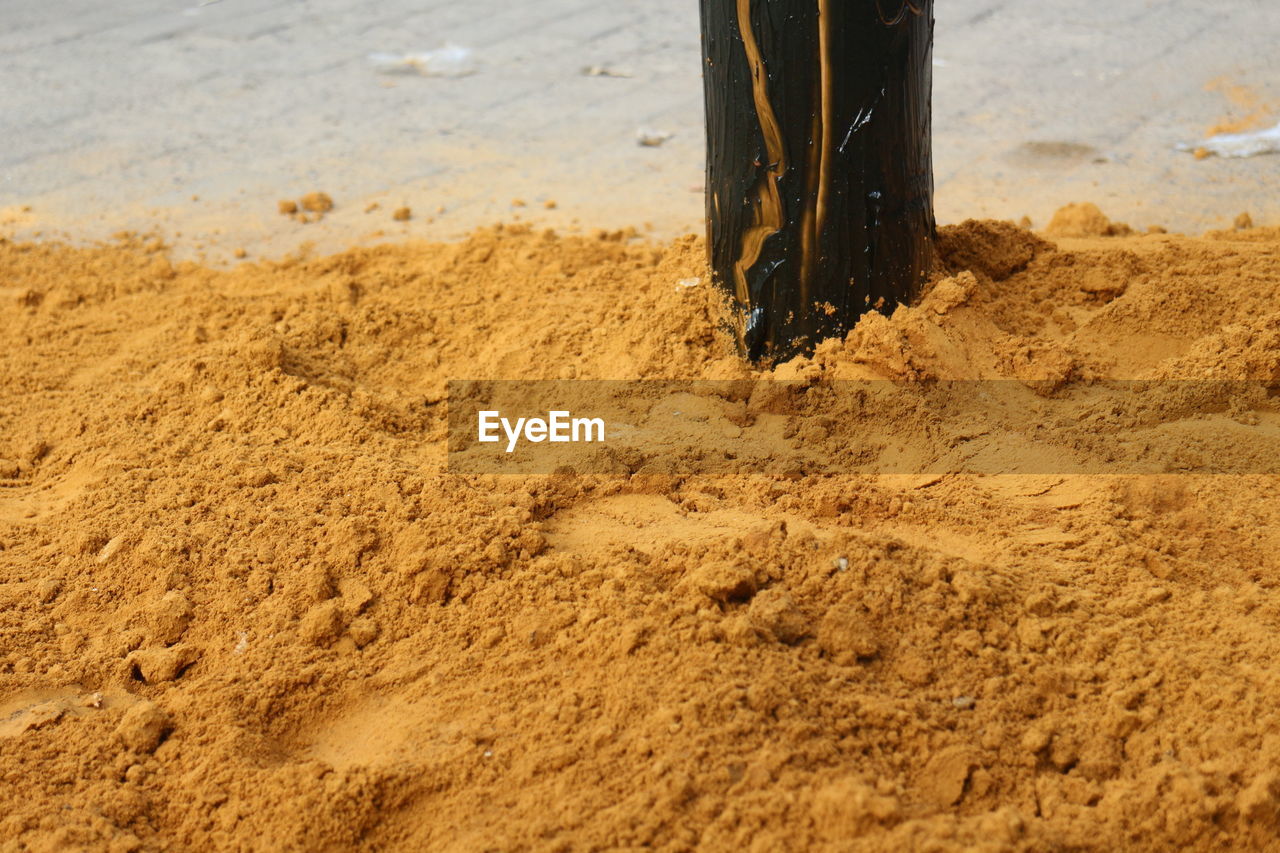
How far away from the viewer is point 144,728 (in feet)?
6.94

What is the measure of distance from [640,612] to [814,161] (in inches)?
50.4

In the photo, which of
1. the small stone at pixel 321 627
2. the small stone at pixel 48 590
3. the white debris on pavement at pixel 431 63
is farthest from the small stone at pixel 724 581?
the white debris on pavement at pixel 431 63

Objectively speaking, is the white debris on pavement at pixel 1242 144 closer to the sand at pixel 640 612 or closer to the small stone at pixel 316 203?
the sand at pixel 640 612

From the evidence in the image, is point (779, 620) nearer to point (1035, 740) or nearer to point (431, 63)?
point (1035, 740)

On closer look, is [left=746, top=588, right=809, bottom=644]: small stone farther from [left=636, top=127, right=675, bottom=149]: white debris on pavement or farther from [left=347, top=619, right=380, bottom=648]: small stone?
[left=636, top=127, right=675, bottom=149]: white debris on pavement

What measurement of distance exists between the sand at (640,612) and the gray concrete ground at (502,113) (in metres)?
1.40

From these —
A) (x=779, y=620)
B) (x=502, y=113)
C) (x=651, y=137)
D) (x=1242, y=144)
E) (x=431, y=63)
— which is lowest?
(x=779, y=620)

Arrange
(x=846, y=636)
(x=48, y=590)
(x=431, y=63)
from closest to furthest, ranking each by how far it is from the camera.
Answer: (x=846, y=636), (x=48, y=590), (x=431, y=63)

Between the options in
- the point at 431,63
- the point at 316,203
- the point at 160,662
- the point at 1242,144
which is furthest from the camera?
the point at 431,63

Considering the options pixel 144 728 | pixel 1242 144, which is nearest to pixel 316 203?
pixel 144 728

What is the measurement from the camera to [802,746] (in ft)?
6.13

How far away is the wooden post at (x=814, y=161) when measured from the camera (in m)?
2.77

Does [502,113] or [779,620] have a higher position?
[502,113]

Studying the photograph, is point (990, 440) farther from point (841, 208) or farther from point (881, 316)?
point (841, 208)
